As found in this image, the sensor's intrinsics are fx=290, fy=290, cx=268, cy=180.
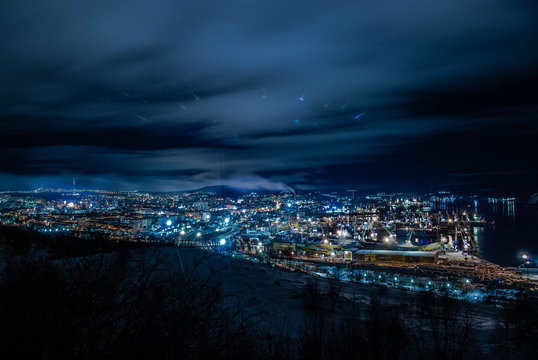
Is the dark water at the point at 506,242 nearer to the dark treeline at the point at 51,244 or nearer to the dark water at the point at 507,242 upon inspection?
the dark water at the point at 507,242

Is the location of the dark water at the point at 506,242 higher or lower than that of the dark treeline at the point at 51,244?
lower

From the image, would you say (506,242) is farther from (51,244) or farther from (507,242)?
(51,244)

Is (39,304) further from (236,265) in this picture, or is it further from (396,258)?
(396,258)

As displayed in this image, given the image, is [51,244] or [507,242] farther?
[507,242]

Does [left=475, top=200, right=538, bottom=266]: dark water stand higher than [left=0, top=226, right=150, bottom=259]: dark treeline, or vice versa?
[left=0, top=226, right=150, bottom=259]: dark treeline

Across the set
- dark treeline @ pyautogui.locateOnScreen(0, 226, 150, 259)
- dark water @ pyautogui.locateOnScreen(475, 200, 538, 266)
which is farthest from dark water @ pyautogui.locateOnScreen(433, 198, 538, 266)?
dark treeline @ pyautogui.locateOnScreen(0, 226, 150, 259)

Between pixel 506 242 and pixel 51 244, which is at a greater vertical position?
pixel 51 244

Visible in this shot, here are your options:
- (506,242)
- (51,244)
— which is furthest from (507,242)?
(51,244)

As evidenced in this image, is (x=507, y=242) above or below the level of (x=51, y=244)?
below

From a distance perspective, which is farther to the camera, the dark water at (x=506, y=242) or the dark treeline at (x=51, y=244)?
the dark water at (x=506, y=242)

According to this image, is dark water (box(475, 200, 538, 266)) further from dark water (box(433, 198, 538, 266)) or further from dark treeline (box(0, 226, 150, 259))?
dark treeline (box(0, 226, 150, 259))

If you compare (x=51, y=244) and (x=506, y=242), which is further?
(x=506, y=242)

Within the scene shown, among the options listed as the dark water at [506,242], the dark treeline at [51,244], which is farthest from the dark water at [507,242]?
the dark treeline at [51,244]
